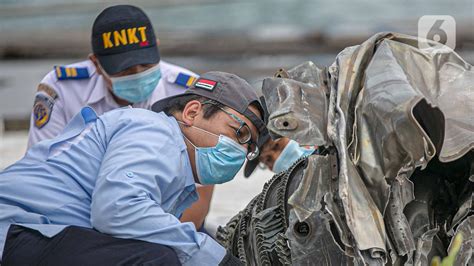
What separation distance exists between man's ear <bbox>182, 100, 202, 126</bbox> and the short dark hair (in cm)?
1

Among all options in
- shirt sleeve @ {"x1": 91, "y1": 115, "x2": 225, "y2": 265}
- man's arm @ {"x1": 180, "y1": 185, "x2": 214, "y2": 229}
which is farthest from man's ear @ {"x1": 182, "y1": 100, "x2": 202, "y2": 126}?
man's arm @ {"x1": 180, "y1": 185, "x2": 214, "y2": 229}

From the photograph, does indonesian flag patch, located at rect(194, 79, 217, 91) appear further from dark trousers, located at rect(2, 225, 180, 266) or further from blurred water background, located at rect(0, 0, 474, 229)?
blurred water background, located at rect(0, 0, 474, 229)

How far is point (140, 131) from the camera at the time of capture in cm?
273

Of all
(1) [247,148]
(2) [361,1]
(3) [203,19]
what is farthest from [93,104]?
(2) [361,1]

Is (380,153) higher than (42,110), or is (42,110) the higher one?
(380,153)

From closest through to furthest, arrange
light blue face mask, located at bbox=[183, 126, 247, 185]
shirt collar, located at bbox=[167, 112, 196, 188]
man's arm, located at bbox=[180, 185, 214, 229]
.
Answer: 1. shirt collar, located at bbox=[167, 112, 196, 188]
2. light blue face mask, located at bbox=[183, 126, 247, 185]
3. man's arm, located at bbox=[180, 185, 214, 229]

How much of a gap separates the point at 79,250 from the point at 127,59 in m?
1.55

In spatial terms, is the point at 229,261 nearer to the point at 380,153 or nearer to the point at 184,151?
the point at 184,151

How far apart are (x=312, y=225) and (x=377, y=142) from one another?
1.00 feet

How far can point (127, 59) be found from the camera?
13.3ft

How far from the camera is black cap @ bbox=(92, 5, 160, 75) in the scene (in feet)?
13.4

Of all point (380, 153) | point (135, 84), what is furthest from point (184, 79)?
point (380, 153)

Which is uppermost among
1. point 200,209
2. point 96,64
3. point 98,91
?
point 96,64

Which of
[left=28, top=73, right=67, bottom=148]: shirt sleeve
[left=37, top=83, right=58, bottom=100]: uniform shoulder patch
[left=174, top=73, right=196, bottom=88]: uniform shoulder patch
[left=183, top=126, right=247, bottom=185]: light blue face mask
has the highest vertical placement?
[left=183, top=126, right=247, bottom=185]: light blue face mask
